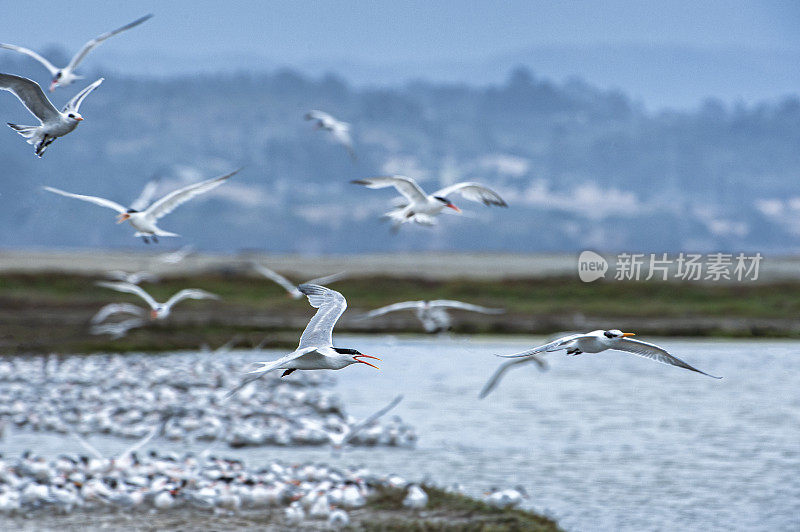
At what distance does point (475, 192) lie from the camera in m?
13.1

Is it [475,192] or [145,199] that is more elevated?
[475,192]

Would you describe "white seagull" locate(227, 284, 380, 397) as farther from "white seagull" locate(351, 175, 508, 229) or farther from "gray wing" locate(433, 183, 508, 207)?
"gray wing" locate(433, 183, 508, 207)

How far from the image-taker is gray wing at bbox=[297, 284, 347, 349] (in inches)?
354

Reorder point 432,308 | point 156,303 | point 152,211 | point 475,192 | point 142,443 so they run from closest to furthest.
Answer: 1. point 152,211
2. point 475,192
3. point 432,308
4. point 142,443
5. point 156,303

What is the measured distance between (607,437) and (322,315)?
14.2 m

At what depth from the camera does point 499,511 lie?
48.8 ft

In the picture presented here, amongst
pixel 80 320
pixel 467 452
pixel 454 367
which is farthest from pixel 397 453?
pixel 80 320

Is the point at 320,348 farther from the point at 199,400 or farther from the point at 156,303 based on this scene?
the point at 199,400

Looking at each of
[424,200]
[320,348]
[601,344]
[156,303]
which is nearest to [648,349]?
[601,344]

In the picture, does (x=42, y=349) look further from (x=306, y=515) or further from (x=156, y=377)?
(x=306, y=515)

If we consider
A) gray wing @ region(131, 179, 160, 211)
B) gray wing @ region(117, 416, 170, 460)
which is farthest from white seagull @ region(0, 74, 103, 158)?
gray wing @ region(117, 416, 170, 460)

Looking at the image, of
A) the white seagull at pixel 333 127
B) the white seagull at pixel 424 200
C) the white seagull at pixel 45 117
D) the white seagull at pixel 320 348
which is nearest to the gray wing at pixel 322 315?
the white seagull at pixel 320 348

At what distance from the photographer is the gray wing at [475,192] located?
1272cm

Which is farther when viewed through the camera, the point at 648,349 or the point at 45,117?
the point at 45,117
